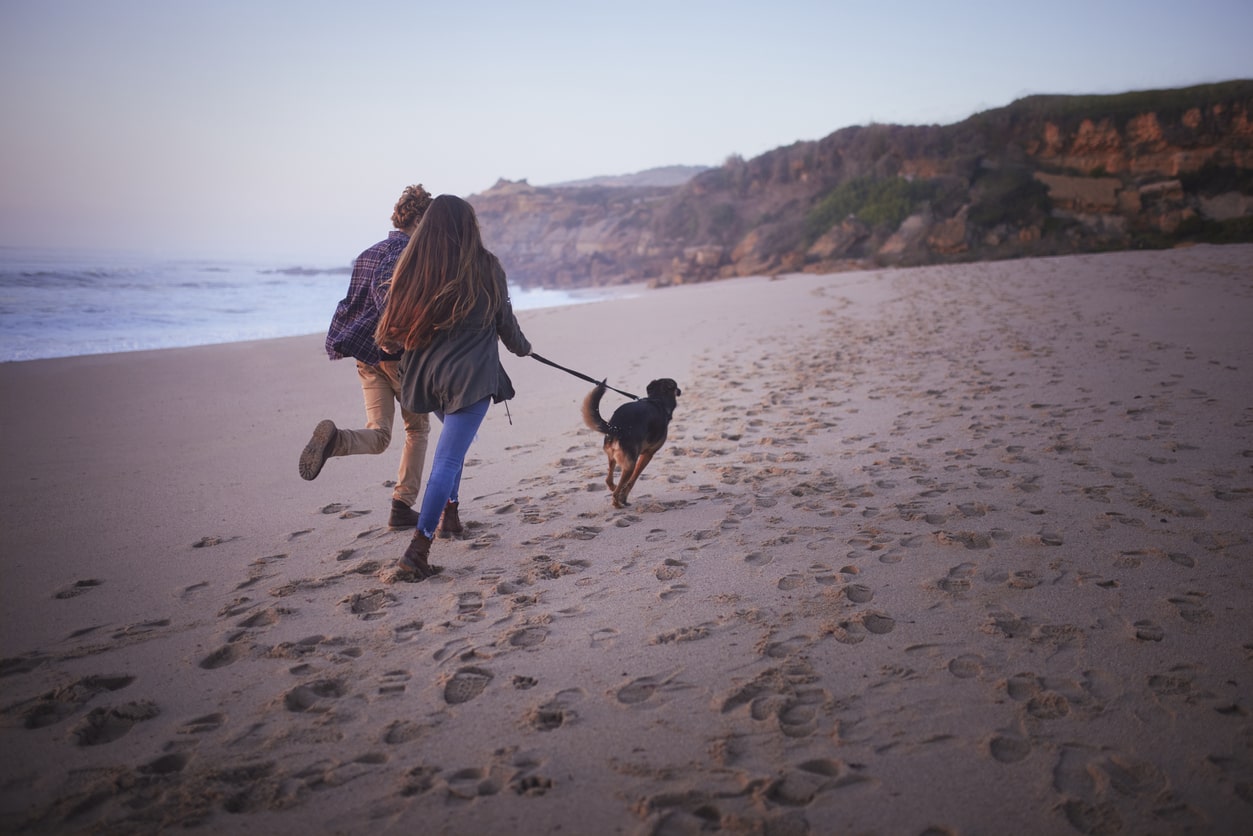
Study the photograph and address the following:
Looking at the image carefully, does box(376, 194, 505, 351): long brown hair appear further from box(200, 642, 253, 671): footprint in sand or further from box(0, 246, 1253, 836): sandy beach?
box(200, 642, 253, 671): footprint in sand

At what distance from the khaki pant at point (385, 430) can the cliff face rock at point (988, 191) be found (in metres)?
21.5

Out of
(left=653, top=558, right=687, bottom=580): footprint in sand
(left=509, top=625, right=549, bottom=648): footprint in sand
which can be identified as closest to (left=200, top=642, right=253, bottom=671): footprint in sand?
(left=509, top=625, right=549, bottom=648): footprint in sand

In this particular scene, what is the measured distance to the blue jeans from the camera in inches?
135

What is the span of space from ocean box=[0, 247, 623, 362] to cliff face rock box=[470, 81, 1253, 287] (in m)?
11.3

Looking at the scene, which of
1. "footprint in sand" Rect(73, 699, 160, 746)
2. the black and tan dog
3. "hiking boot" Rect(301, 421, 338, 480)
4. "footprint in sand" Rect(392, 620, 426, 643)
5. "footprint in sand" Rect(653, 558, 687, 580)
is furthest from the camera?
the black and tan dog

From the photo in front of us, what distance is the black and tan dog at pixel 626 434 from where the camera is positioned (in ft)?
14.3

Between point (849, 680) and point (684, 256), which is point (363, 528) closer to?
point (849, 680)

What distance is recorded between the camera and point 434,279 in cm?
324

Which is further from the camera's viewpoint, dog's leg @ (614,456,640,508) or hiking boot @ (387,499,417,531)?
dog's leg @ (614,456,640,508)

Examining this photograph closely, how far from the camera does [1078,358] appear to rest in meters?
7.56

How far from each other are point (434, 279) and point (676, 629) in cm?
197

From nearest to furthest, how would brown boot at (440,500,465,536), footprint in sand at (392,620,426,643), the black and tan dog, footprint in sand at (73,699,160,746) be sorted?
1. footprint in sand at (73,699,160,746)
2. footprint in sand at (392,620,426,643)
3. brown boot at (440,500,465,536)
4. the black and tan dog

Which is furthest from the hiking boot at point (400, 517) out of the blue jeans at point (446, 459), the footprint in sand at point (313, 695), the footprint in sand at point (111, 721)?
the footprint in sand at point (111, 721)

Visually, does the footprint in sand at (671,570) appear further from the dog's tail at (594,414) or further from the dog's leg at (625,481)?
the dog's tail at (594,414)
